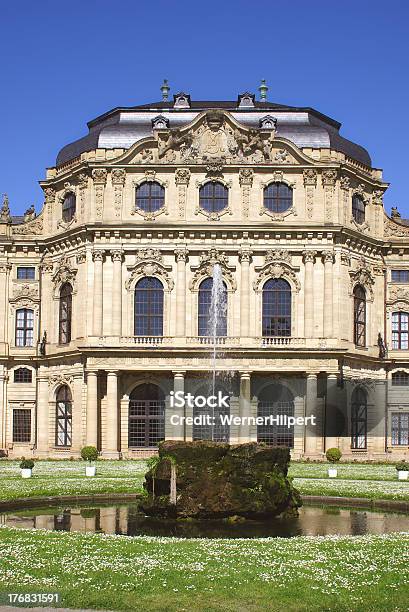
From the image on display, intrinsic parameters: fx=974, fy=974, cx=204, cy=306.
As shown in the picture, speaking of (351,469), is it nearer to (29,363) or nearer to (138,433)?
(138,433)

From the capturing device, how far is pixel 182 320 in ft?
188

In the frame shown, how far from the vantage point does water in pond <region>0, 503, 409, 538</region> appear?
21422mm

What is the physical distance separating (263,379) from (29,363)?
50.7 feet

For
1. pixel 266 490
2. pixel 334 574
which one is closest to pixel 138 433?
pixel 266 490

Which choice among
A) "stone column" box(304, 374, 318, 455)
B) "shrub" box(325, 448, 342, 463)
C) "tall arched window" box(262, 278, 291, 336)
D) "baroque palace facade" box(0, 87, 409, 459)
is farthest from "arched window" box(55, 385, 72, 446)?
"shrub" box(325, 448, 342, 463)

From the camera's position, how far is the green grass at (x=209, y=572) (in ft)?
44.4

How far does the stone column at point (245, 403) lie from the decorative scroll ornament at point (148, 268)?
23.0ft

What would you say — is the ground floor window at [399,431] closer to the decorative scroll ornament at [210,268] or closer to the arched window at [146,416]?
the decorative scroll ornament at [210,268]

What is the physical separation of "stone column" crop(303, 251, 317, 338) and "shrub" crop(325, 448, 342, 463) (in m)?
7.08

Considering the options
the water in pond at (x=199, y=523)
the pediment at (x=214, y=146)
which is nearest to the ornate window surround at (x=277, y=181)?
the pediment at (x=214, y=146)

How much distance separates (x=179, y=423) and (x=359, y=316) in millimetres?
13434

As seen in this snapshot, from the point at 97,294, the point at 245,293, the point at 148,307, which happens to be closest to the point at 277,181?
the point at 245,293

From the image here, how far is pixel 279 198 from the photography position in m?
58.7

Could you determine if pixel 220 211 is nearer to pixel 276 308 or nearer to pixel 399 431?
pixel 276 308
